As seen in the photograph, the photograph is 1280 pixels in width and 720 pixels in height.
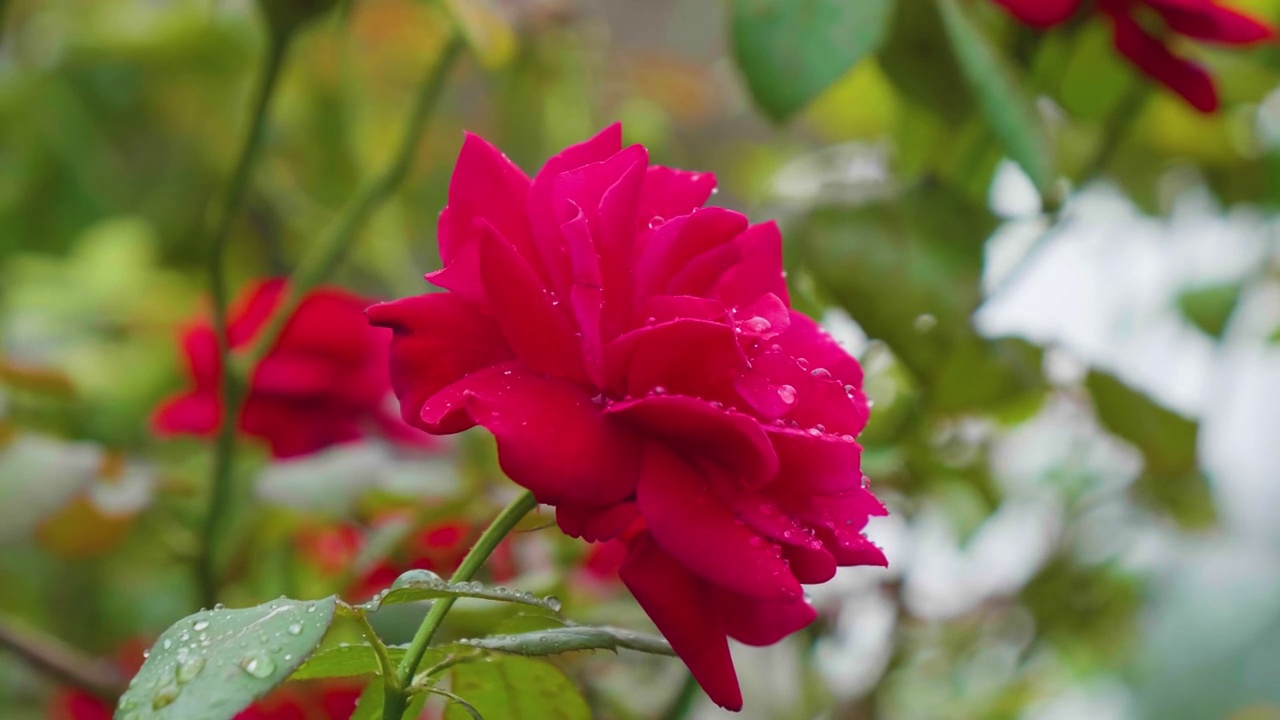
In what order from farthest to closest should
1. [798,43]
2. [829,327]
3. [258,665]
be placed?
[829,327] < [798,43] < [258,665]

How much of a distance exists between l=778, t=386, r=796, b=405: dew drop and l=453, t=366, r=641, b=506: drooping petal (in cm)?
3

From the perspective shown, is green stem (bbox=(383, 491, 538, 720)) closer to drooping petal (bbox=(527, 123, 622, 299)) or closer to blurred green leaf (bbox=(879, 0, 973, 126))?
drooping petal (bbox=(527, 123, 622, 299))

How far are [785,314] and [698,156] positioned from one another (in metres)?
1.12

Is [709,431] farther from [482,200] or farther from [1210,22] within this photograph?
[1210,22]

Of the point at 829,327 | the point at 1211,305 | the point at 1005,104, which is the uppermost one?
the point at 1005,104

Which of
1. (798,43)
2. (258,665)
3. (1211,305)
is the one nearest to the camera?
(258,665)

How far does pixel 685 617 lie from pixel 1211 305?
0.49 meters

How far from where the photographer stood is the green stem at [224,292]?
1.21 feet

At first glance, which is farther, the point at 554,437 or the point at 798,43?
the point at 798,43

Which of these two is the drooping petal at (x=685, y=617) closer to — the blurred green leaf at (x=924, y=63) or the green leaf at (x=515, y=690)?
the green leaf at (x=515, y=690)

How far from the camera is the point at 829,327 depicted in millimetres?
407

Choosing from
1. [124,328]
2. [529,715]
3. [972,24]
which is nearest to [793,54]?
[972,24]

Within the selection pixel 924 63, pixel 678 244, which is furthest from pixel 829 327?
pixel 678 244

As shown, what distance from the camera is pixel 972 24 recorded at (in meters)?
0.33
